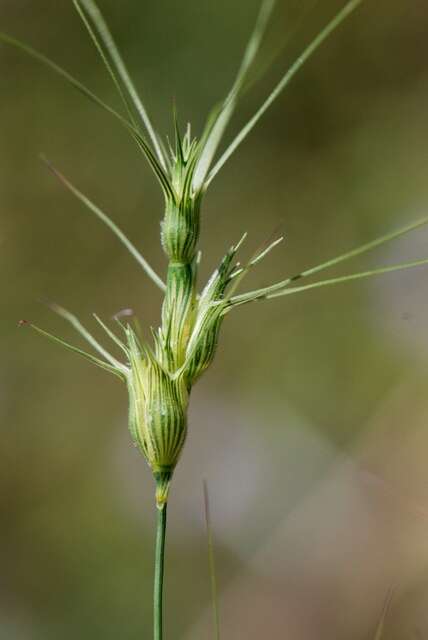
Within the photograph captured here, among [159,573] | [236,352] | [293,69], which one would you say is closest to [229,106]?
[293,69]

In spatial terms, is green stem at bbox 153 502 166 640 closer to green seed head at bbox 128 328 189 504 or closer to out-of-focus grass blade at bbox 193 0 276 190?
green seed head at bbox 128 328 189 504

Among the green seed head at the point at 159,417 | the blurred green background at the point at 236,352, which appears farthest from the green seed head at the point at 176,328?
the blurred green background at the point at 236,352

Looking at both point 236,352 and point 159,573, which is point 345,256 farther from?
point 236,352

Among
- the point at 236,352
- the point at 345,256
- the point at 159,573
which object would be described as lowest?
the point at 159,573

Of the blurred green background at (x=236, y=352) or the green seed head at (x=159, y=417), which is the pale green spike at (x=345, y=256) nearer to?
the green seed head at (x=159, y=417)

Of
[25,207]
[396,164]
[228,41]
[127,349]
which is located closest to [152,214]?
[25,207]

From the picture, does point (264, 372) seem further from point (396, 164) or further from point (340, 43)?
point (340, 43)
